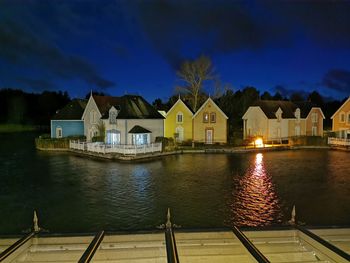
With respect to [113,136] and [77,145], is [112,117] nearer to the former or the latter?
[113,136]

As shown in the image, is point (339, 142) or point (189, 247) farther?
point (339, 142)

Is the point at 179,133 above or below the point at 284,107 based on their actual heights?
below

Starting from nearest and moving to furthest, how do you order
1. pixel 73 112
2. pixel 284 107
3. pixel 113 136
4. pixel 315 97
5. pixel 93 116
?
pixel 113 136 < pixel 93 116 < pixel 73 112 < pixel 284 107 < pixel 315 97

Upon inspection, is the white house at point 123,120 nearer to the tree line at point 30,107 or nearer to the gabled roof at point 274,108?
the gabled roof at point 274,108

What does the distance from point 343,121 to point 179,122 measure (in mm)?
22243

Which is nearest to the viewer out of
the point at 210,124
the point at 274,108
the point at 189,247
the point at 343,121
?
the point at 189,247

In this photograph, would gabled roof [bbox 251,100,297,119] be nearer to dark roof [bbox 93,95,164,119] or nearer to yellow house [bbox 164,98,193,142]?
yellow house [bbox 164,98,193,142]

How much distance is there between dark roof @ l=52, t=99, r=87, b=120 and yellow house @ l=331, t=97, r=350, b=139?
33885 mm

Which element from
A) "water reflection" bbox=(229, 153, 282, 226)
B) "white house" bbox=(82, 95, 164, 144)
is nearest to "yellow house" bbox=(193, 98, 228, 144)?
"white house" bbox=(82, 95, 164, 144)

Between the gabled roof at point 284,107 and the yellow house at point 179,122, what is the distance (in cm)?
1047

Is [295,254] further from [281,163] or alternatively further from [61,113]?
[61,113]

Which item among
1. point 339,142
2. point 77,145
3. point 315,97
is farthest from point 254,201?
point 315,97

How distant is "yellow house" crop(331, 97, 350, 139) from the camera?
1669 inches

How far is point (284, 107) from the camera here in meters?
45.9
